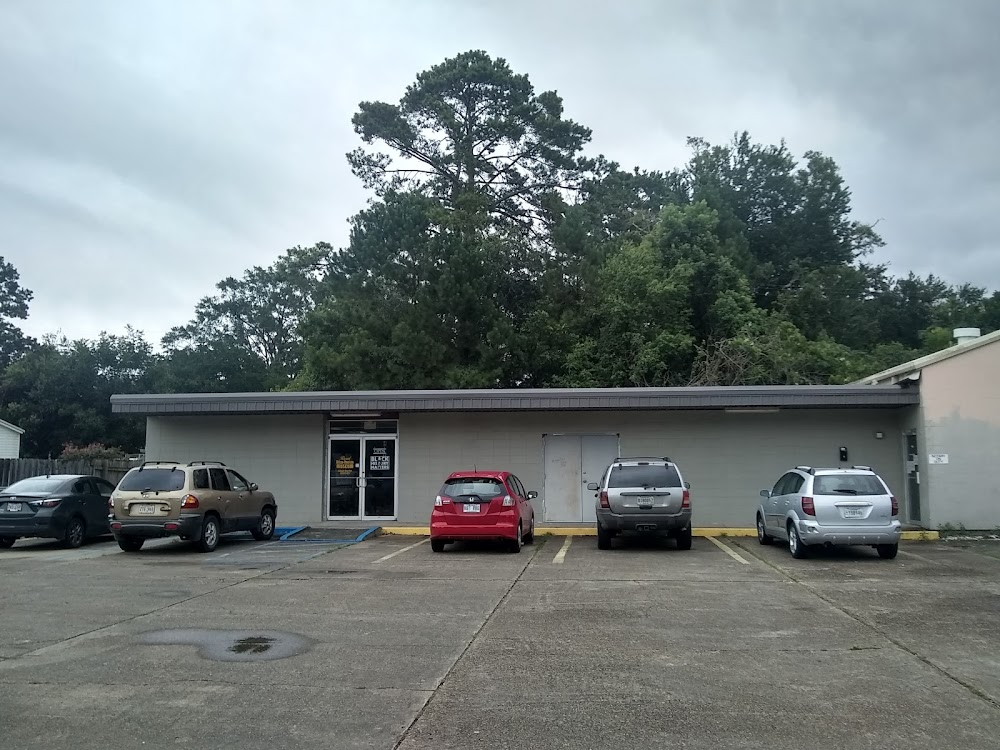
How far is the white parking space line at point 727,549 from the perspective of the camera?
1455cm

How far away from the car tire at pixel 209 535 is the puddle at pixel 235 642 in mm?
7497

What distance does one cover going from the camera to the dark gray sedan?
16672mm

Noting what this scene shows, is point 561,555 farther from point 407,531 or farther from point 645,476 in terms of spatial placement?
point 407,531

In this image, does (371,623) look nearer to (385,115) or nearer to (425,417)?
(425,417)

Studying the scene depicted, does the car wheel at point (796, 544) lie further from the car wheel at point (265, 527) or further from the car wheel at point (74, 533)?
the car wheel at point (74, 533)

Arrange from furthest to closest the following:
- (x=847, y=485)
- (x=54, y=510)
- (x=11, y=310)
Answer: (x=11, y=310), (x=54, y=510), (x=847, y=485)

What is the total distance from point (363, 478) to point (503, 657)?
14671mm

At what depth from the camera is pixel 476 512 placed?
15523 mm

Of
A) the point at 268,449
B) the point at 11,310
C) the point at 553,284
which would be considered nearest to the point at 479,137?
the point at 553,284

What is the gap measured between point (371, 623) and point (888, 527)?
9097 mm

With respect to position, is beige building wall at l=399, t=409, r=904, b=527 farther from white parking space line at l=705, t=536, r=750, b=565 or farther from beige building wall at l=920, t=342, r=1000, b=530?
white parking space line at l=705, t=536, r=750, b=565

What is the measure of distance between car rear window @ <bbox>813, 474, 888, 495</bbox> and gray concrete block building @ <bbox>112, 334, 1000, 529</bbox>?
5.05 meters

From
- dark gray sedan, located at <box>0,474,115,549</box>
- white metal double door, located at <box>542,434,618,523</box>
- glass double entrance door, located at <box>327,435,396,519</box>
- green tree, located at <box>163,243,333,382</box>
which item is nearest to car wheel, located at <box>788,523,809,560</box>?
white metal double door, located at <box>542,434,618,523</box>

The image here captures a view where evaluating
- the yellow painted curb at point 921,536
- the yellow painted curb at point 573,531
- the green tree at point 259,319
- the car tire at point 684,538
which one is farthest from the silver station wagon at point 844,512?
the green tree at point 259,319
